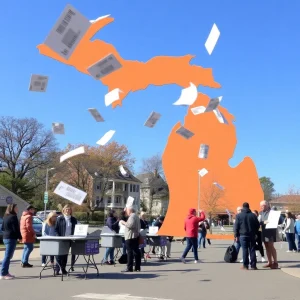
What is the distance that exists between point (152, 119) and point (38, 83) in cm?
519

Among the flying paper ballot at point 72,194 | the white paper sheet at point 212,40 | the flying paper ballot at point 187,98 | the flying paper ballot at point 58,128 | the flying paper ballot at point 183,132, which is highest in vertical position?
the white paper sheet at point 212,40

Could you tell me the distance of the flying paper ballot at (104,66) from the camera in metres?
9.54

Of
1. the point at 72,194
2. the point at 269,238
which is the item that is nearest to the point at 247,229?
the point at 269,238

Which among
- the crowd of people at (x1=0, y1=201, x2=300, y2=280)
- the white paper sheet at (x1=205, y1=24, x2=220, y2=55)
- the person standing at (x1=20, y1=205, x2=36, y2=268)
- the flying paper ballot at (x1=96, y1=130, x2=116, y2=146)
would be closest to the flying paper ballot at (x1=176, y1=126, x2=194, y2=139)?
the flying paper ballot at (x1=96, y1=130, x2=116, y2=146)

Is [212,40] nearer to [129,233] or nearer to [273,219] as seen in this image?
[273,219]

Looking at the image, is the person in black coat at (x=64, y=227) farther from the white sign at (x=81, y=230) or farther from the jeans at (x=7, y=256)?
the jeans at (x=7, y=256)

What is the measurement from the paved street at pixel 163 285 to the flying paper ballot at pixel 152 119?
460cm

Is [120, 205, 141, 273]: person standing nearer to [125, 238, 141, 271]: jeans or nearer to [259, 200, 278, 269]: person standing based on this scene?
[125, 238, 141, 271]: jeans

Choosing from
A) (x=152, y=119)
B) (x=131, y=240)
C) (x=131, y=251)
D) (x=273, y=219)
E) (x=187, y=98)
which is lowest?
(x=131, y=251)

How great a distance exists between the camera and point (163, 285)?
9.41 meters

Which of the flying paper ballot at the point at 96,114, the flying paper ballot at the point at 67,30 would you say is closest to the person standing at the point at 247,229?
the flying paper ballot at the point at 96,114

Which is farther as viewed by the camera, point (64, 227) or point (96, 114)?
point (96, 114)

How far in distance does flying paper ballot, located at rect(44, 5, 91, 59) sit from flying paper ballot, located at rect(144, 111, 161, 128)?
6.90 metres

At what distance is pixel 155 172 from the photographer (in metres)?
76.1
